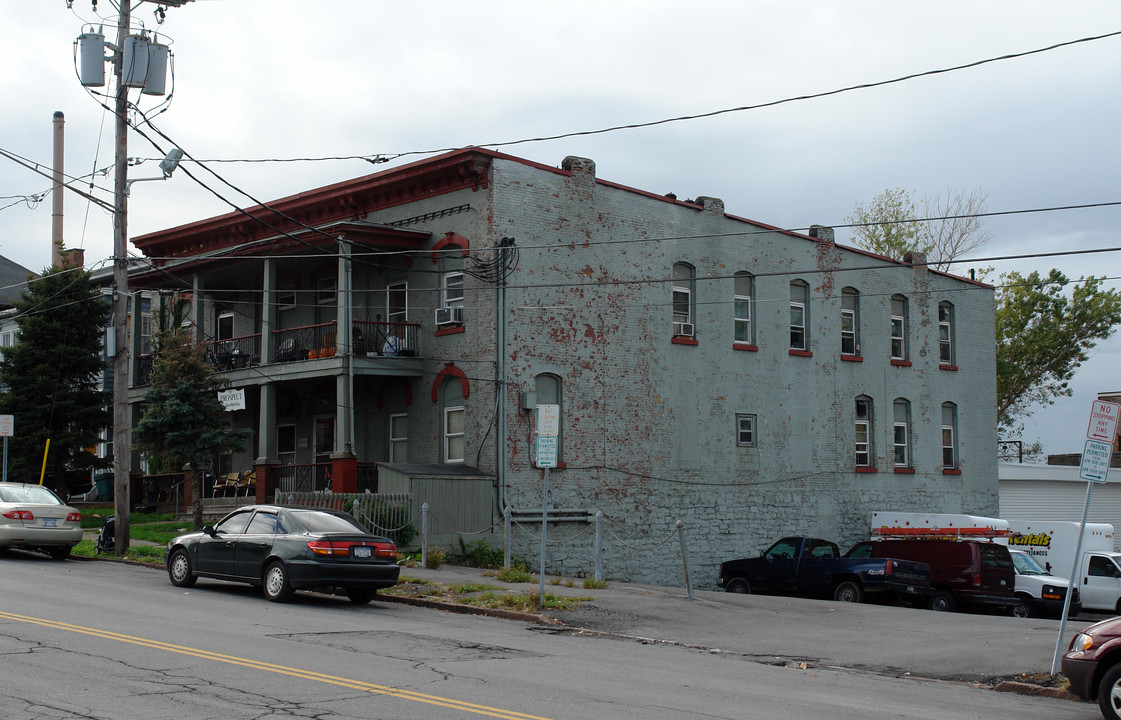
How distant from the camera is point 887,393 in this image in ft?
114

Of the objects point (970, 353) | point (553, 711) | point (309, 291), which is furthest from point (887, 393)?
point (553, 711)

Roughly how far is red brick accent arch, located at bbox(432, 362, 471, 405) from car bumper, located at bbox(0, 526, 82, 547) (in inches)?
334

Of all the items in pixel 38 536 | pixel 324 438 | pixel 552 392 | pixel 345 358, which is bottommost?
pixel 38 536

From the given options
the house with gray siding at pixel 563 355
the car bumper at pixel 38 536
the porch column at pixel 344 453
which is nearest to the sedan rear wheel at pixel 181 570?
the car bumper at pixel 38 536

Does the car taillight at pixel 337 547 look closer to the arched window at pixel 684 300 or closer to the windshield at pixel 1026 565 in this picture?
the arched window at pixel 684 300

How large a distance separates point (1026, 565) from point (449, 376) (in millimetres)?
14383

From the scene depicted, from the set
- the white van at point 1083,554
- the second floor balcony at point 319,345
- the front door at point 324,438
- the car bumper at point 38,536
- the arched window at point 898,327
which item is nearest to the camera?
the car bumper at point 38,536

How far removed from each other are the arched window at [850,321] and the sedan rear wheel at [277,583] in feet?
→ 72.1

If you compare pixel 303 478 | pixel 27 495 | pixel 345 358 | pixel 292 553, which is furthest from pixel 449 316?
pixel 292 553

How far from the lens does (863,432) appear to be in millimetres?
34188

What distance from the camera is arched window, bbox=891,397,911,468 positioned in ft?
115

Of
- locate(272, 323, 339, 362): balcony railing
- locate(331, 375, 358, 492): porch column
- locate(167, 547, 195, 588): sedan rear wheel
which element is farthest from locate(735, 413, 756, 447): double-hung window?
locate(167, 547, 195, 588): sedan rear wheel

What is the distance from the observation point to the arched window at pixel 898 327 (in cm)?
3566

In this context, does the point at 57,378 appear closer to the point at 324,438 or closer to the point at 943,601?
the point at 324,438
